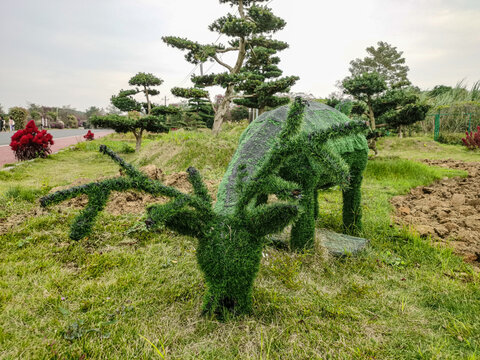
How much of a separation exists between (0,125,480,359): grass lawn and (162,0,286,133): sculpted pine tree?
7.24 m

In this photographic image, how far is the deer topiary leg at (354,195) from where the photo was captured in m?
2.98

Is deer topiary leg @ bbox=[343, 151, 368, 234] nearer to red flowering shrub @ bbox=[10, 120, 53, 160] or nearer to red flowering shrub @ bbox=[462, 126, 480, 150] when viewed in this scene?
red flowering shrub @ bbox=[10, 120, 53, 160]

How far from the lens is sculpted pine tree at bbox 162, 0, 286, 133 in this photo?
350 inches

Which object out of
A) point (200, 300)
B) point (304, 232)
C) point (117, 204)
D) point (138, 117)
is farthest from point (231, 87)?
point (200, 300)

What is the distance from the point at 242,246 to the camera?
1430 mm

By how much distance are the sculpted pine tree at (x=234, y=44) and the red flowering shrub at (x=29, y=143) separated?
17.4ft

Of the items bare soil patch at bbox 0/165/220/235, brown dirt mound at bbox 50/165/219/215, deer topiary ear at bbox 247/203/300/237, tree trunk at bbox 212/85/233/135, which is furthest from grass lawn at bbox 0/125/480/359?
tree trunk at bbox 212/85/233/135

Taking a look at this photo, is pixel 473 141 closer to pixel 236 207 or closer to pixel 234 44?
pixel 234 44

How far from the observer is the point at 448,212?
3.95 m

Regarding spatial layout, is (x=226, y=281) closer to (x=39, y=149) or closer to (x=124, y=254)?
(x=124, y=254)

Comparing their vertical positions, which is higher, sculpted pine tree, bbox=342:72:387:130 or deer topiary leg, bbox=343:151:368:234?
sculpted pine tree, bbox=342:72:387:130

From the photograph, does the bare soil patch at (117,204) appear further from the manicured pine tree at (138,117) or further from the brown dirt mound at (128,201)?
the manicured pine tree at (138,117)

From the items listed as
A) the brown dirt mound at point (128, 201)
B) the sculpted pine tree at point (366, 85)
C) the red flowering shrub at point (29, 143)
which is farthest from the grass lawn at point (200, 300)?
the red flowering shrub at point (29, 143)

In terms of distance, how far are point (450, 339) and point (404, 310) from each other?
1.01ft
